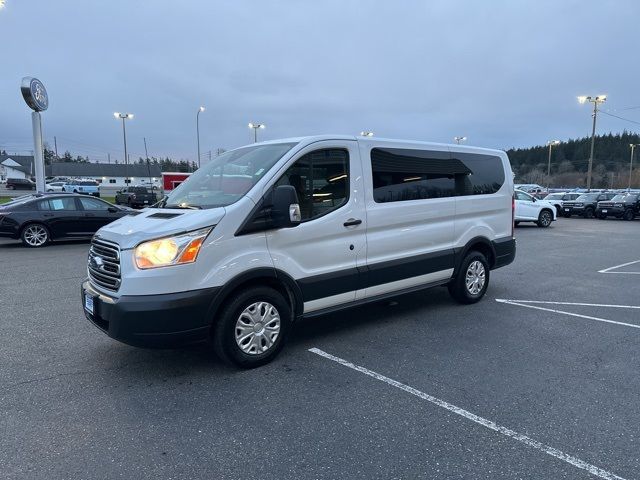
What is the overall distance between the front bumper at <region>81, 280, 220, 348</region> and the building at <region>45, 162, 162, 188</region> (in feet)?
318

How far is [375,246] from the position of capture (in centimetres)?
512

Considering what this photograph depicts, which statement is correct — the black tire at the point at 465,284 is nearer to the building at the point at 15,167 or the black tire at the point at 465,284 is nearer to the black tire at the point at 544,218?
the black tire at the point at 544,218

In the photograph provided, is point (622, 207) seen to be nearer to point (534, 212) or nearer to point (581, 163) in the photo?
point (534, 212)

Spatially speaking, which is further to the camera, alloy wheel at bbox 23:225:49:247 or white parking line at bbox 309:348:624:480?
alloy wheel at bbox 23:225:49:247

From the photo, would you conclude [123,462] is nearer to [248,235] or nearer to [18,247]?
[248,235]

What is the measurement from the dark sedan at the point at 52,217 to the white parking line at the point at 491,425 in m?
10.2

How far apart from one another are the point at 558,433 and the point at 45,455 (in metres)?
3.44

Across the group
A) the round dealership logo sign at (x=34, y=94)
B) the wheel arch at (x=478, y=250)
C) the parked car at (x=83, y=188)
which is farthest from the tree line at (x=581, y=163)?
the wheel arch at (x=478, y=250)

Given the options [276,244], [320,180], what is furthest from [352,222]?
[276,244]

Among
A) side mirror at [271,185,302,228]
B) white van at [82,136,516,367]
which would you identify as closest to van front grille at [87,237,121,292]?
white van at [82,136,516,367]

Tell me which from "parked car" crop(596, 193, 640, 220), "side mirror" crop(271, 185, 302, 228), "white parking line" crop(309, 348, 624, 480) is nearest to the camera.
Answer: "white parking line" crop(309, 348, 624, 480)

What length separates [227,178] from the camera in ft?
15.2

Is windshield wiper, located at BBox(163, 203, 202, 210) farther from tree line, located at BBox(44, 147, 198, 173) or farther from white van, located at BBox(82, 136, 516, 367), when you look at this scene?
tree line, located at BBox(44, 147, 198, 173)

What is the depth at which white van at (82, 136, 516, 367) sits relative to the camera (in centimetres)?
378
